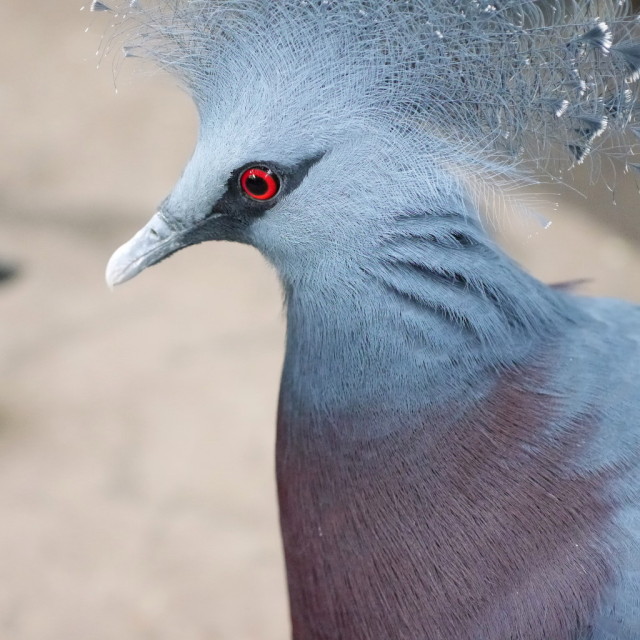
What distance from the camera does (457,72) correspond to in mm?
1447

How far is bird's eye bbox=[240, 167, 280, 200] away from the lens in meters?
1.50

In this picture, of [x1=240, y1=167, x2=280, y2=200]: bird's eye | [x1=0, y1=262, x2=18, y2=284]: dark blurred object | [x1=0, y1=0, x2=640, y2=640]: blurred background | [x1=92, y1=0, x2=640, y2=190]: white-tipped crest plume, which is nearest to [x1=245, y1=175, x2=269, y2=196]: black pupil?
[x1=240, y1=167, x2=280, y2=200]: bird's eye

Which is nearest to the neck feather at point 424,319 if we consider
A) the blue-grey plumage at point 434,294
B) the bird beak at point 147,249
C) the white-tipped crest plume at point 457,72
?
the blue-grey plumage at point 434,294

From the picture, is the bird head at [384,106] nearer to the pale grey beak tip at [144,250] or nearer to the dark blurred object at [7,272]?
the pale grey beak tip at [144,250]

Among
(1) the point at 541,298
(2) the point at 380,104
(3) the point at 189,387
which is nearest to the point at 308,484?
(1) the point at 541,298

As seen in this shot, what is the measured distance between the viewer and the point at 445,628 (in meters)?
1.48

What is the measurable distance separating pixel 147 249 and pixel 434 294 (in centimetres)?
55

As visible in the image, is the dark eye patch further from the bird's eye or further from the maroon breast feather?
the maroon breast feather

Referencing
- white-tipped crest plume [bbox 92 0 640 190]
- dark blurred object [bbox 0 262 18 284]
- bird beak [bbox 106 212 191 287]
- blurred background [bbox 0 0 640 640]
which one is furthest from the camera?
dark blurred object [bbox 0 262 18 284]

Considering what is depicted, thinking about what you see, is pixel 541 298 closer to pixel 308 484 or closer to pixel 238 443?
pixel 308 484

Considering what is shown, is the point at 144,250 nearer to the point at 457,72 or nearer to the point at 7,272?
the point at 457,72

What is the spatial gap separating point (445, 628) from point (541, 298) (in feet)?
1.94

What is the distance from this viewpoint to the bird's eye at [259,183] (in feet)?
4.92

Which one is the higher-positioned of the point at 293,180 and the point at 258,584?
the point at 293,180
